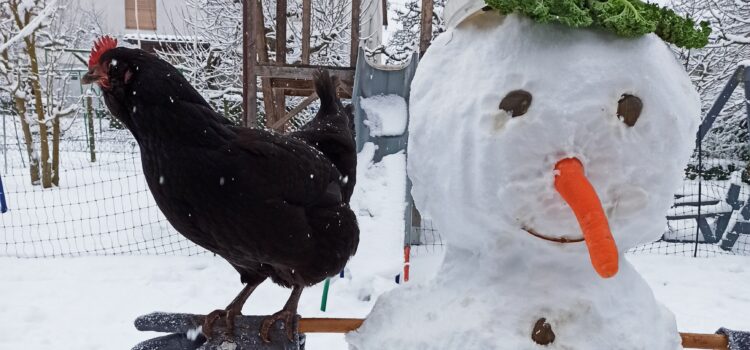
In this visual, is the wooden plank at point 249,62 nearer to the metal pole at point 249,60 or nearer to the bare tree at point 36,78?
the metal pole at point 249,60

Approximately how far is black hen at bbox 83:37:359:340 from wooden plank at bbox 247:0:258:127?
8.89 feet

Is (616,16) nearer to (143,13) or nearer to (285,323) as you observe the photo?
(285,323)

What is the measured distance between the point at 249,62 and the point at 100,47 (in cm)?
276

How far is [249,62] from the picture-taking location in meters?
3.98

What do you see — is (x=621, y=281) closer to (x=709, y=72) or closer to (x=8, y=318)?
(x=8, y=318)

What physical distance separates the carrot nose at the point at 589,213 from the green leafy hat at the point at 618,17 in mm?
230

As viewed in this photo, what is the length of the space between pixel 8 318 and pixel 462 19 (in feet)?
11.3

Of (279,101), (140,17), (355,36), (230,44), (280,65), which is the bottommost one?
(279,101)

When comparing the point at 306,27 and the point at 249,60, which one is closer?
the point at 249,60

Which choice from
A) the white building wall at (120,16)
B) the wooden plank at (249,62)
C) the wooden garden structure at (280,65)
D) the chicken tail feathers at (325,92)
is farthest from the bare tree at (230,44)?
the chicken tail feathers at (325,92)

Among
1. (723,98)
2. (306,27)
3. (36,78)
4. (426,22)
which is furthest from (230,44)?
(723,98)

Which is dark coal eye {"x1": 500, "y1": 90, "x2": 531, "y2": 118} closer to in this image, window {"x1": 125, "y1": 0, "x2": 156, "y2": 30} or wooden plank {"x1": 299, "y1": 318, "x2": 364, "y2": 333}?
wooden plank {"x1": 299, "y1": 318, "x2": 364, "y2": 333}

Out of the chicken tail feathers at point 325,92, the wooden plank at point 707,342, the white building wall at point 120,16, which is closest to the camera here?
the wooden plank at point 707,342

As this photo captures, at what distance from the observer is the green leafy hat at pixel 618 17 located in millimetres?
828
